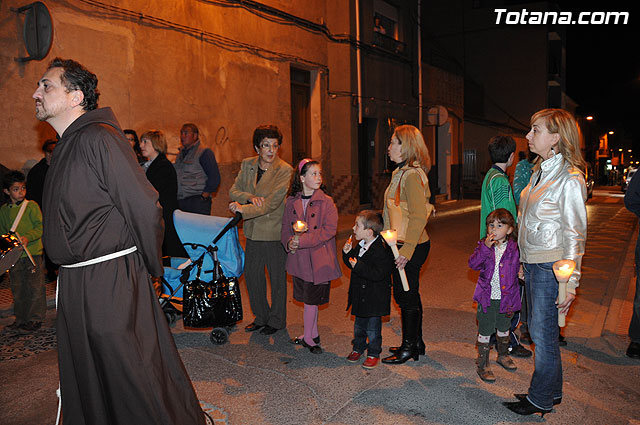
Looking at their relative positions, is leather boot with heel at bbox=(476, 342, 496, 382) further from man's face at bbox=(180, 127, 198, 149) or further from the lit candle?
man's face at bbox=(180, 127, 198, 149)

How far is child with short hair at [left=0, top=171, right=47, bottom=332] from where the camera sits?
19.5 ft

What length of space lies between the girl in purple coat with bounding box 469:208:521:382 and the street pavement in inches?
13.3

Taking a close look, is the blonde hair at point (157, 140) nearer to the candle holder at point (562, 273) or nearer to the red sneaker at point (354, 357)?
the red sneaker at point (354, 357)

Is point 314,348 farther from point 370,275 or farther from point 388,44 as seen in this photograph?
point 388,44

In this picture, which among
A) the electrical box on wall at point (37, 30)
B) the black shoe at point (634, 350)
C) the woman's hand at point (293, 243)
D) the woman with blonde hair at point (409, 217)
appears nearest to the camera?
the woman with blonde hair at point (409, 217)

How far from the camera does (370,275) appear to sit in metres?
4.70

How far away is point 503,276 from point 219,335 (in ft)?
9.18

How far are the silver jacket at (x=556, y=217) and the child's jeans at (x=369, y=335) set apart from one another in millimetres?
1544

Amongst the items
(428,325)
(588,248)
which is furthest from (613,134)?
(428,325)

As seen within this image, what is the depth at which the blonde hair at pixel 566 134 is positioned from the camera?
11.9 feet

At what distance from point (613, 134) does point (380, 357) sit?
95.9m

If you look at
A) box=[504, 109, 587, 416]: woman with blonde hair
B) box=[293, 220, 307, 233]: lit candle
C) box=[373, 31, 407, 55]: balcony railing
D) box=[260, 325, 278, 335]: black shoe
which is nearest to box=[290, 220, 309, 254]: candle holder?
box=[293, 220, 307, 233]: lit candle

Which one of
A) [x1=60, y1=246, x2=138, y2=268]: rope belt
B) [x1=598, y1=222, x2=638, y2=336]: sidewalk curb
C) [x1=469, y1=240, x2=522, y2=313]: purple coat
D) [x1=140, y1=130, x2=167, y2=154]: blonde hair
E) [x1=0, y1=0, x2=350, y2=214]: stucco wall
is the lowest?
[x1=598, y1=222, x2=638, y2=336]: sidewalk curb

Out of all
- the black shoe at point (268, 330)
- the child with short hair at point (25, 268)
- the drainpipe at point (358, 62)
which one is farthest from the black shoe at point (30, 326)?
the drainpipe at point (358, 62)
